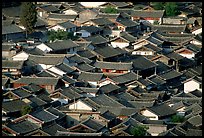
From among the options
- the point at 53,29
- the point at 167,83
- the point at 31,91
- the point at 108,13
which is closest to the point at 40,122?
the point at 31,91

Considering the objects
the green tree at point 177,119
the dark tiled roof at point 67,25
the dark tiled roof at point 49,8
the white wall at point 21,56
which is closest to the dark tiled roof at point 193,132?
the green tree at point 177,119

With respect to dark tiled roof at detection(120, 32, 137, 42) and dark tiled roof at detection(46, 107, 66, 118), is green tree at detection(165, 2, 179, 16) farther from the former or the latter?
dark tiled roof at detection(46, 107, 66, 118)

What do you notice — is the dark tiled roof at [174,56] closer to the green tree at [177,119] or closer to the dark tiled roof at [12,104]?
the green tree at [177,119]

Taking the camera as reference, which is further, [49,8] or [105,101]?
[49,8]

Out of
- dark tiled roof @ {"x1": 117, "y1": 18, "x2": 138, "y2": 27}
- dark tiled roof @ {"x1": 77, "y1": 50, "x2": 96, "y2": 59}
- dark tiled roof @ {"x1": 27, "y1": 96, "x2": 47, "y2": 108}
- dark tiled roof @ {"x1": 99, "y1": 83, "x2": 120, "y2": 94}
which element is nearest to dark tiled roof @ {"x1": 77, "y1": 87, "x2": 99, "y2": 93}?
dark tiled roof @ {"x1": 99, "y1": 83, "x2": 120, "y2": 94}

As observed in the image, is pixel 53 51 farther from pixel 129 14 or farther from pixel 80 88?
pixel 129 14

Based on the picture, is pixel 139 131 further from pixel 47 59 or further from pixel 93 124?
pixel 47 59

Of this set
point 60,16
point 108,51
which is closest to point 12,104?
point 108,51
